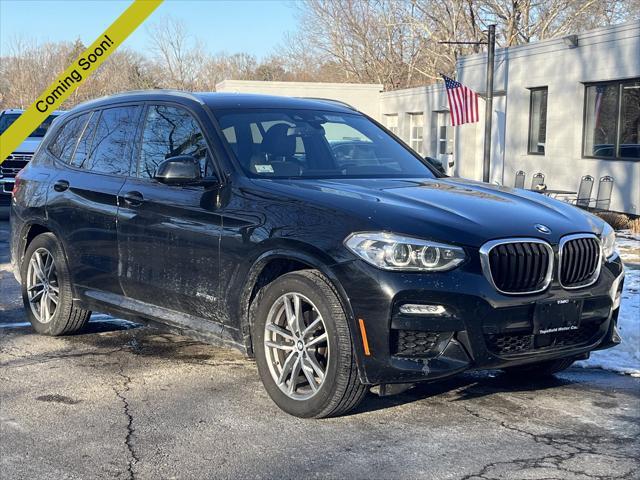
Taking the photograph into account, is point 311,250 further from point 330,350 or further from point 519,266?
point 519,266

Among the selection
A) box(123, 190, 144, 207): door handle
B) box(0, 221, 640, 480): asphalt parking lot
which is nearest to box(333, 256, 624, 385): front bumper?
box(0, 221, 640, 480): asphalt parking lot

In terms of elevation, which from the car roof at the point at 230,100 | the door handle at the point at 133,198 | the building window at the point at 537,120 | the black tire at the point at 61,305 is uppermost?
the building window at the point at 537,120

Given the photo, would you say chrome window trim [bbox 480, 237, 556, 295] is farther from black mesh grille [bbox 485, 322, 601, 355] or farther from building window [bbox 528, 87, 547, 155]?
building window [bbox 528, 87, 547, 155]

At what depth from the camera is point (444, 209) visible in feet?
15.1

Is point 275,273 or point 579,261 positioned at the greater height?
point 579,261

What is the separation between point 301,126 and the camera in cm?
581

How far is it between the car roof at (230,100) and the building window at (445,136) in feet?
72.2

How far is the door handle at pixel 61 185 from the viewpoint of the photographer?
21.2 feet

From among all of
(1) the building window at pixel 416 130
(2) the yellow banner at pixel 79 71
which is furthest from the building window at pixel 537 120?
(2) the yellow banner at pixel 79 71

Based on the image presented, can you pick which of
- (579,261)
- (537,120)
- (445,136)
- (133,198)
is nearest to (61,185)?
(133,198)

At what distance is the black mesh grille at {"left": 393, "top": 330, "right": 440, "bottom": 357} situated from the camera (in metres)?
4.28

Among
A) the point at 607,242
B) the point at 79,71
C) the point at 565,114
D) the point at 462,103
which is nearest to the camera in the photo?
the point at 79,71

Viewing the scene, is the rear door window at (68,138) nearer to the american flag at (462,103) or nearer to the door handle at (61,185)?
the door handle at (61,185)

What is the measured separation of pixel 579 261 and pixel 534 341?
21.8 inches
